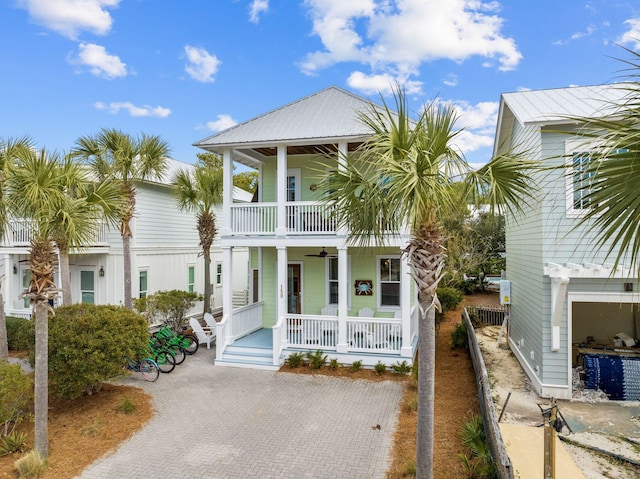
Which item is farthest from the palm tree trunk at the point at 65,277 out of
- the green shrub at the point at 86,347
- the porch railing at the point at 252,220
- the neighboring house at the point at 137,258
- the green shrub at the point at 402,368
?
the green shrub at the point at 402,368

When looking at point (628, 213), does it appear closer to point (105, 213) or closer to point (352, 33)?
point (105, 213)

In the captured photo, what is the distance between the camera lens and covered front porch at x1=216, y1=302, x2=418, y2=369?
11422 mm

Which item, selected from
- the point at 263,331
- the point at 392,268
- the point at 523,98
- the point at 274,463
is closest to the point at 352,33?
the point at 523,98

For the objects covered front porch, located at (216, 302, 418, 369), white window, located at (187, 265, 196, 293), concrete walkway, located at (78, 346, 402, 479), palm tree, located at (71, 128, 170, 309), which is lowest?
concrete walkway, located at (78, 346, 402, 479)

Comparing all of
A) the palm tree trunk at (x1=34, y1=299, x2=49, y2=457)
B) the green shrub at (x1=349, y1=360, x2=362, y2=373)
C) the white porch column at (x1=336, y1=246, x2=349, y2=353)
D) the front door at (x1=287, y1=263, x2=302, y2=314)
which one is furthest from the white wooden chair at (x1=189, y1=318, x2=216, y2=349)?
the palm tree trunk at (x1=34, y1=299, x2=49, y2=457)

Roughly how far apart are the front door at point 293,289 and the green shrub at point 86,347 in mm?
6128

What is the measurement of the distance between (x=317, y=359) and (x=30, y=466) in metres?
6.94

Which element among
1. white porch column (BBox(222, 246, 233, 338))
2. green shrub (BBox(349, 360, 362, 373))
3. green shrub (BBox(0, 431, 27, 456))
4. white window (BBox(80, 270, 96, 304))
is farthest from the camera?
white window (BBox(80, 270, 96, 304))

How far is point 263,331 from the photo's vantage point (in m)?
14.6

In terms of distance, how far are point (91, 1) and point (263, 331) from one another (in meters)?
12.7

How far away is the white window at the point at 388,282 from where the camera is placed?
13570 mm

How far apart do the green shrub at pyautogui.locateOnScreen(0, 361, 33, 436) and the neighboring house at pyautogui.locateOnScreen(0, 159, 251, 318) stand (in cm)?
730

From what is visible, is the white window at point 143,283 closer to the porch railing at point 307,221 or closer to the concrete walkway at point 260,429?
the concrete walkway at point 260,429

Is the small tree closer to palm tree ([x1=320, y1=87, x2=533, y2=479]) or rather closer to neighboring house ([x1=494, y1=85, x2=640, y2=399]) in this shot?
palm tree ([x1=320, y1=87, x2=533, y2=479])
